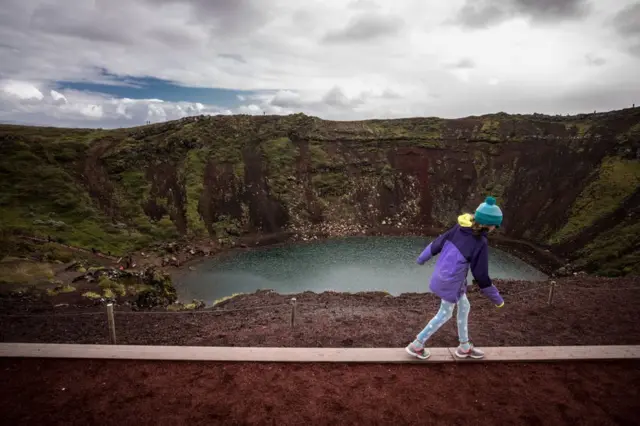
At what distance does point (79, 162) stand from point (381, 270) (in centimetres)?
3862

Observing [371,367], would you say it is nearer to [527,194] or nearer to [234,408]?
[234,408]

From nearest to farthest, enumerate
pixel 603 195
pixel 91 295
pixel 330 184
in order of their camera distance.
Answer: pixel 91 295 < pixel 603 195 < pixel 330 184

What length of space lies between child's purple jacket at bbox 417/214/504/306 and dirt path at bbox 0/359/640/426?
4.63 ft

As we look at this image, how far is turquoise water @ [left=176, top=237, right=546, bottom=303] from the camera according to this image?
2948cm

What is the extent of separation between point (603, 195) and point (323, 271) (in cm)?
3125

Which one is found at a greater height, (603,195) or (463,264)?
(463,264)

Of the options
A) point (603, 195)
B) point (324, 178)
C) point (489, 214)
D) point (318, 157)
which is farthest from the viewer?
point (318, 157)

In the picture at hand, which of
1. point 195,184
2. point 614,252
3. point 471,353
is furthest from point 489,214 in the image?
point 195,184

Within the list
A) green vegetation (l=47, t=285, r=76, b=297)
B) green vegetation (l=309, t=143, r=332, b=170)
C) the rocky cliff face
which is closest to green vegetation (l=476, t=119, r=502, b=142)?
the rocky cliff face

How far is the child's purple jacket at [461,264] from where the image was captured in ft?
20.5

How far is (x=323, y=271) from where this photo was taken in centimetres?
3375

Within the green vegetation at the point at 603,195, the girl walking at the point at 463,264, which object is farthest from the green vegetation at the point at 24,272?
the green vegetation at the point at 603,195

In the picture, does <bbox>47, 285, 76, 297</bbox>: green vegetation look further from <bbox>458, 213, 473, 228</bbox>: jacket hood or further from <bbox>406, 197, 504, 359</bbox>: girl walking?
<bbox>458, 213, 473, 228</bbox>: jacket hood

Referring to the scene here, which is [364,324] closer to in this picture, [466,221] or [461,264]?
[461,264]
